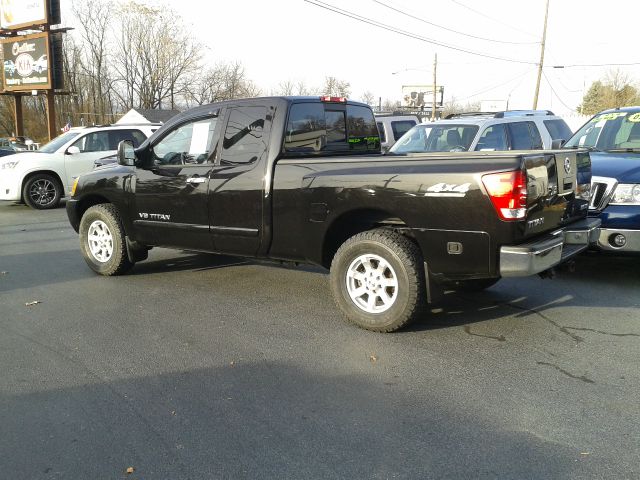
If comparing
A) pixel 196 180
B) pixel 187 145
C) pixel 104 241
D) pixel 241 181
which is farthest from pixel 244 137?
pixel 104 241

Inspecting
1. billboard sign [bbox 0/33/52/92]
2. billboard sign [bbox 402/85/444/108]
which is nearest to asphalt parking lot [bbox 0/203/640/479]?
billboard sign [bbox 0/33/52/92]

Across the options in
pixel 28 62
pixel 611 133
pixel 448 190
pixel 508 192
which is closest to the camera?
pixel 508 192

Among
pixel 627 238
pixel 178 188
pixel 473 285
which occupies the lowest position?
pixel 473 285

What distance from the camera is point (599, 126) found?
25.3ft

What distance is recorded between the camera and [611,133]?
749 centimetres

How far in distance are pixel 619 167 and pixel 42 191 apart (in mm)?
12362

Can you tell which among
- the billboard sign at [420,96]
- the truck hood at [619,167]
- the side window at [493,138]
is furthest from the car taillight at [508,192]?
the billboard sign at [420,96]

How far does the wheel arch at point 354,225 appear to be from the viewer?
15.6ft

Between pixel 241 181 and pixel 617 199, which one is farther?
pixel 617 199

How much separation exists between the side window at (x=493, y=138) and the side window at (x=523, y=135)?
18 centimetres

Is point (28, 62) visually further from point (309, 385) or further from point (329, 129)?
point (309, 385)

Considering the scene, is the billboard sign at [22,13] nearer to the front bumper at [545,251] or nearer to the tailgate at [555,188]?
the tailgate at [555,188]

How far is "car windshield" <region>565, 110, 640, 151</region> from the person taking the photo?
23.8 feet

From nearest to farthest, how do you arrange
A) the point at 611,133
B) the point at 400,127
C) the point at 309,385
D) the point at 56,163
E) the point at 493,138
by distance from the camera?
the point at 309,385 → the point at 611,133 → the point at 493,138 → the point at 56,163 → the point at 400,127
